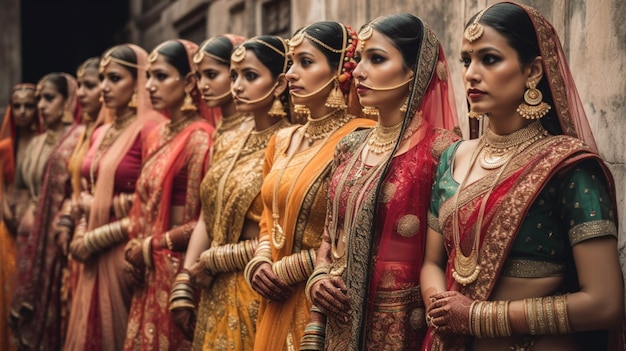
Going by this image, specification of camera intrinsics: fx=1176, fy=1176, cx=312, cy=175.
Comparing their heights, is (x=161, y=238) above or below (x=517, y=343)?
above

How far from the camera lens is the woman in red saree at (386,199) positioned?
4.10 meters

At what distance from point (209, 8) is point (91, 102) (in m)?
2.84

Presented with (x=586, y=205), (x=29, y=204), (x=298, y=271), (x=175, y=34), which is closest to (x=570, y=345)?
(x=586, y=205)

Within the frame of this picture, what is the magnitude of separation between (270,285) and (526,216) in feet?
4.95

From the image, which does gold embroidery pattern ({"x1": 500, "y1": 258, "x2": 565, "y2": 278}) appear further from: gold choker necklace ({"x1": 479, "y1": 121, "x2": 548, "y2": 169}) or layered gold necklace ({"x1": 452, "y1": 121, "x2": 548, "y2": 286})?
gold choker necklace ({"x1": 479, "y1": 121, "x2": 548, "y2": 169})

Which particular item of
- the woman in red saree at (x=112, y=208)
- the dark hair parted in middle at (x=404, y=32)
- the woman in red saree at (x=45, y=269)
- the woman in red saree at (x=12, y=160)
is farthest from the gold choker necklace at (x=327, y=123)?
the woman in red saree at (x=12, y=160)

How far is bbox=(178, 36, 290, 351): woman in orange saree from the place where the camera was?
540 centimetres

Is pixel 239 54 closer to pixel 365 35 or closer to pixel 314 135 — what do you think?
pixel 314 135

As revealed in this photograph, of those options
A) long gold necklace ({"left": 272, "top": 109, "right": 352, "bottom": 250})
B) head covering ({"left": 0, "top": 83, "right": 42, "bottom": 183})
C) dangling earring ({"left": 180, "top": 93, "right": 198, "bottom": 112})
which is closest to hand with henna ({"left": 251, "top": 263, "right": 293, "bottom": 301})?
long gold necklace ({"left": 272, "top": 109, "right": 352, "bottom": 250})

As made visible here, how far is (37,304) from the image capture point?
838 cm

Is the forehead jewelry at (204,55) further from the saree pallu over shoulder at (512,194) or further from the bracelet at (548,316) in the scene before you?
the bracelet at (548,316)

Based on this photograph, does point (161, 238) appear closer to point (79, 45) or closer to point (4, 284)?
point (4, 284)

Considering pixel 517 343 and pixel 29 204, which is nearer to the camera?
pixel 517 343

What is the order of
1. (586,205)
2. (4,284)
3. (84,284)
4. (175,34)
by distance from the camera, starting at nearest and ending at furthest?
(586,205) < (84,284) < (4,284) < (175,34)
